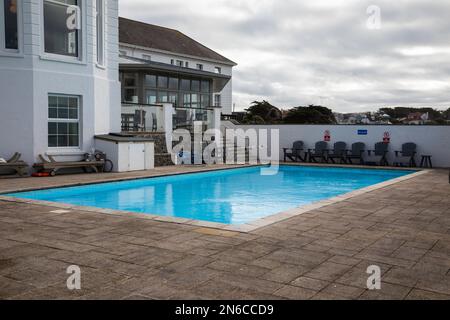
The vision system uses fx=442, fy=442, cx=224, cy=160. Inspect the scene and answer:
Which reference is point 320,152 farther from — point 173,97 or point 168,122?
point 173,97

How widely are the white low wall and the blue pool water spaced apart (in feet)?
7.05

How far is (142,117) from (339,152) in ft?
27.7

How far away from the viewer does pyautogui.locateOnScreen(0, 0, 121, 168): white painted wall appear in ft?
38.7

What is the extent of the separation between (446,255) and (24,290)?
4.13 meters

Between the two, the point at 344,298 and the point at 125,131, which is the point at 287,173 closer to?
the point at 125,131

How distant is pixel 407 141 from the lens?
1795 cm

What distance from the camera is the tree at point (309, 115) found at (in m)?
42.3

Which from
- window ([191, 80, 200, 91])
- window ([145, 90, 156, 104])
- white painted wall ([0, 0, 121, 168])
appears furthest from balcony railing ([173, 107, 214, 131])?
white painted wall ([0, 0, 121, 168])

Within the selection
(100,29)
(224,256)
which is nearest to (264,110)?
(100,29)

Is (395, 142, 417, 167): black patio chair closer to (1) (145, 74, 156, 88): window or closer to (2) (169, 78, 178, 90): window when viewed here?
(2) (169, 78, 178, 90): window

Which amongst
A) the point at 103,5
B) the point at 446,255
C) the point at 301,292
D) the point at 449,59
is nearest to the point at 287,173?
the point at 449,59

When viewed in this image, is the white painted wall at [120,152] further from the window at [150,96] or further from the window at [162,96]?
the window at [162,96]

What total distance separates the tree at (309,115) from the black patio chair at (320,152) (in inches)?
890

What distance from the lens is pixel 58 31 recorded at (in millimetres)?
12516
